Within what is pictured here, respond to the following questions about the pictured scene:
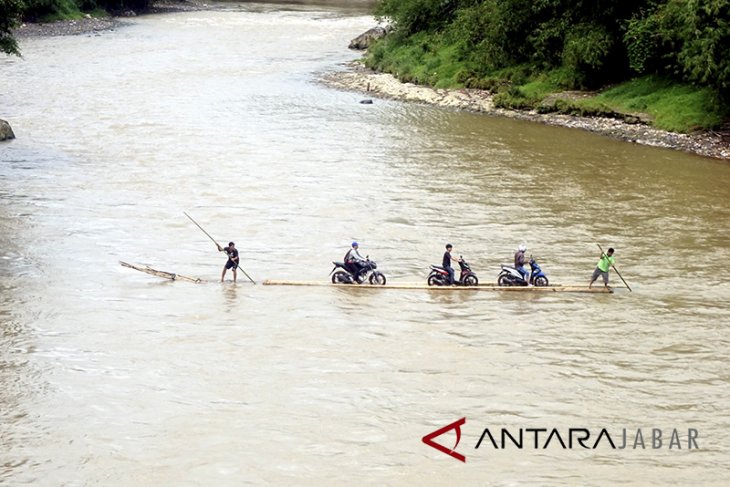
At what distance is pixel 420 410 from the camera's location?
17172 millimetres

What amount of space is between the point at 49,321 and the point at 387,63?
41643mm

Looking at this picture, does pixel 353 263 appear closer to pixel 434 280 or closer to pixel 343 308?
pixel 343 308

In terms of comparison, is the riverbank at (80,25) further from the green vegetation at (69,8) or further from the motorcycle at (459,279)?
the motorcycle at (459,279)

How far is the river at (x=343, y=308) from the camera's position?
15891 mm

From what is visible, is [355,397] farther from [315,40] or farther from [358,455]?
[315,40]

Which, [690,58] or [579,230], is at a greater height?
[690,58]

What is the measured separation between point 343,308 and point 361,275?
1.54 metres

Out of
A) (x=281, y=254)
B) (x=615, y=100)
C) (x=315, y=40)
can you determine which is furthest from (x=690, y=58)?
(x=315, y=40)

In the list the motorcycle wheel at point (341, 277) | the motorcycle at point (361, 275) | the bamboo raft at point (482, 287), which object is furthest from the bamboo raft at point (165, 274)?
the motorcycle at point (361, 275)

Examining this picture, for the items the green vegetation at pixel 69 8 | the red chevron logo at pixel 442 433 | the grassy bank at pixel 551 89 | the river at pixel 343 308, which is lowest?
the red chevron logo at pixel 442 433

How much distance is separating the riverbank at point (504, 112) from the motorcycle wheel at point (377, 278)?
19.8 meters

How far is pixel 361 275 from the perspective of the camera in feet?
78.4

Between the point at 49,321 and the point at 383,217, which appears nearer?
the point at 49,321

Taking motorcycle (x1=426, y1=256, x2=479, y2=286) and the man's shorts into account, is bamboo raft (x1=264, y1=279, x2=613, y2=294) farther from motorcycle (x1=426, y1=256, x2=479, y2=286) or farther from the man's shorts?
the man's shorts
